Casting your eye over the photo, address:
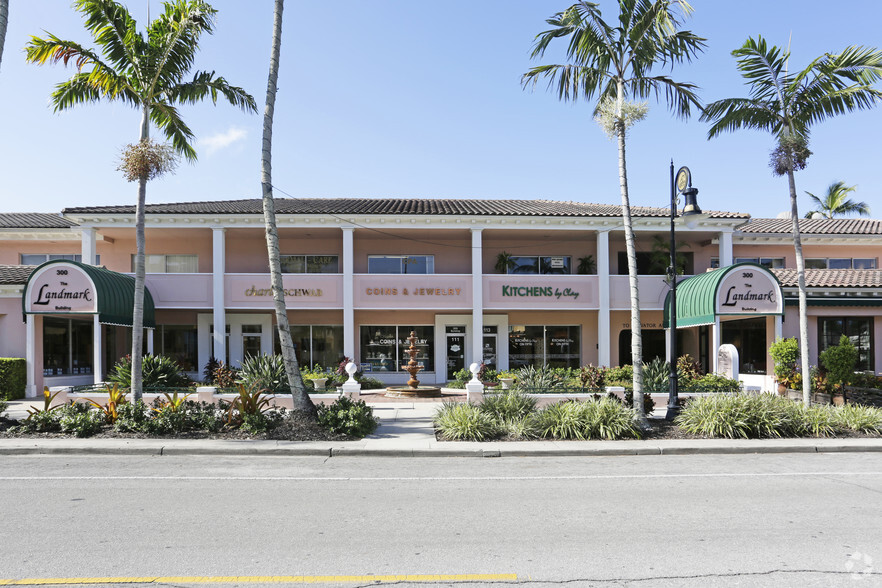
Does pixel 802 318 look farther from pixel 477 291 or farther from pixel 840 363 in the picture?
pixel 477 291

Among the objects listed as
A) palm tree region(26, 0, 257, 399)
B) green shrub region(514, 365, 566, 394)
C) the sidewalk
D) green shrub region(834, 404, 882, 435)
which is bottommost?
the sidewalk

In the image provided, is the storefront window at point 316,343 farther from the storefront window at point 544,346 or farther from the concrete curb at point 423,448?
the concrete curb at point 423,448

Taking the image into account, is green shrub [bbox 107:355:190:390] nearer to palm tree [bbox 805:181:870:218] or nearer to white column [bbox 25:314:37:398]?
white column [bbox 25:314:37:398]

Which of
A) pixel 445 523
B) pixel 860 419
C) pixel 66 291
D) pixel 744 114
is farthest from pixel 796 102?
pixel 66 291

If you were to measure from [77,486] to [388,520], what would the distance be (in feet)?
Answer: 15.0

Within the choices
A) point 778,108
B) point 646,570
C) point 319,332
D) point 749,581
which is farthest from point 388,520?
point 319,332

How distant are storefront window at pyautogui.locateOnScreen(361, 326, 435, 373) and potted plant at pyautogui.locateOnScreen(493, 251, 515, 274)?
143 inches

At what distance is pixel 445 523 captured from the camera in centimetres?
620

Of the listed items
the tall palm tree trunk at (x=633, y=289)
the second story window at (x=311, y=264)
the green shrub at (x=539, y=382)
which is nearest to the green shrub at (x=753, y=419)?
the tall palm tree trunk at (x=633, y=289)

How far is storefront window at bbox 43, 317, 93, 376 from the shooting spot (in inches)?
806

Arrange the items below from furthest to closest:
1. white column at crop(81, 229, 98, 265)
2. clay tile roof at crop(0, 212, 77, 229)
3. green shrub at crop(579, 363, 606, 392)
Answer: clay tile roof at crop(0, 212, 77, 229) → white column at crop(81, 229, 98, 265) → green shrub at crop(579, 363, 606, 392)

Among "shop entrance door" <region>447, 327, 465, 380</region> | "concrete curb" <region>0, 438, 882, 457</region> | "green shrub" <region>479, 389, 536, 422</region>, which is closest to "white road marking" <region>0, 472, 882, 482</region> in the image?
"concrete curb" <region>0, 438, 882, 457</region>

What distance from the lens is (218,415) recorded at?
1236 centimetres

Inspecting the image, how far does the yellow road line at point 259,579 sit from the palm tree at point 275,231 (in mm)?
7206
